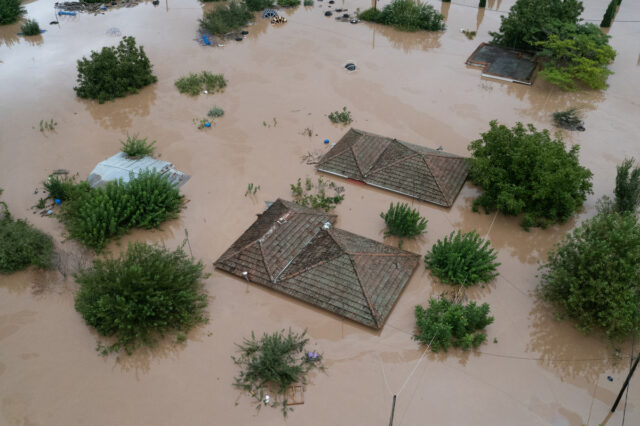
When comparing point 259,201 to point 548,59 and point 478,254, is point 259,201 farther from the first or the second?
point 548,59

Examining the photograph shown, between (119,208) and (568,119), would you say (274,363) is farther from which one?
(568,119)

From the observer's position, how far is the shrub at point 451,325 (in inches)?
400

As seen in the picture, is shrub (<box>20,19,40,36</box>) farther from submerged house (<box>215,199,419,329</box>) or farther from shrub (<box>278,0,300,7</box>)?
submerged house (<box>215,199,419,329</box>)

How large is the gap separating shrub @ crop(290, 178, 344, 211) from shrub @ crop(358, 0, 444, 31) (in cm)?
1358

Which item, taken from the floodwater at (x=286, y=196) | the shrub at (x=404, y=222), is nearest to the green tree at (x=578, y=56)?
the floodwater at (x=286, y=196)

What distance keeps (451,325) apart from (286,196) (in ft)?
21.5

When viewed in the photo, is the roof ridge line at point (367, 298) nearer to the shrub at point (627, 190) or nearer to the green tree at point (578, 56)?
the shrub at point (627, 190)

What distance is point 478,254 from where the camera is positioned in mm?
11672

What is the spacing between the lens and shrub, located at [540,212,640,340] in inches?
386

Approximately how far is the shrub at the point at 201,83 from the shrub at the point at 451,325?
45.2ft

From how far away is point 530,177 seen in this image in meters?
12.9

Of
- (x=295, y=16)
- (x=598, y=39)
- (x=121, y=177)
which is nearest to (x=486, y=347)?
(x=121, y=177)

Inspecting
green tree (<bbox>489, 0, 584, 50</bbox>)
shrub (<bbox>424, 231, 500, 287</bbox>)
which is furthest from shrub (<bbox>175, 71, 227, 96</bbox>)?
green tree (<bbox>489, 0, 584, 50</bbox>)

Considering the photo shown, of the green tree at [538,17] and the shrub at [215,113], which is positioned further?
the green tree at [538,17]
